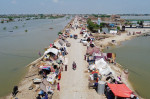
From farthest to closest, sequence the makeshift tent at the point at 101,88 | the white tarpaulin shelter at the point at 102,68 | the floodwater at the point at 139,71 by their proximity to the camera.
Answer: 1. the white tarpaulin shelter at the point at 102,68
2. the floodwater at the point at 139,71
3. the makeshift tent at the point at 101,88

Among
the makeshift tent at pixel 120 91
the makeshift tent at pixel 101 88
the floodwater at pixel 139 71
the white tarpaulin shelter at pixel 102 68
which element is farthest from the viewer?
the white tarpaulin shelter at pixel 102 68

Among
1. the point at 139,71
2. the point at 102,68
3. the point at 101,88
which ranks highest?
the point at 102,68

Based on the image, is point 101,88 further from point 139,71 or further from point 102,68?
point 139,71

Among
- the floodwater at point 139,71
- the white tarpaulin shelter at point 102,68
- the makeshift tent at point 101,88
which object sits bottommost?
the floodwater at point 139,71

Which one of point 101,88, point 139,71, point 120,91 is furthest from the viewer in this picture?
point 139,71

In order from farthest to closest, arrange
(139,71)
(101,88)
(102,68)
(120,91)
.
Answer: (139,71)
(102,68)
(101,88)
(120,91)

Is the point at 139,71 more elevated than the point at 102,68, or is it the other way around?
the point at 102,68

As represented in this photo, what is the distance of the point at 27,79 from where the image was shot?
14.2 meters

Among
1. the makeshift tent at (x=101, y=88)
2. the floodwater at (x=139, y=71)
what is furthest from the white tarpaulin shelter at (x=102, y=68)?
the floodwater at (x=139, y=71)

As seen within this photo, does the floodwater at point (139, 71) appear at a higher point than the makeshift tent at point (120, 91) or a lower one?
lower

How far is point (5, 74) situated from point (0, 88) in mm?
3377

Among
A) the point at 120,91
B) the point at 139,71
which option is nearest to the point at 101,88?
the point at 120,91

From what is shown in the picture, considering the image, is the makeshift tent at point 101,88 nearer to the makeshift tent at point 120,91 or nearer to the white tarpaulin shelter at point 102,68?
the makeshift tent at point 120,91

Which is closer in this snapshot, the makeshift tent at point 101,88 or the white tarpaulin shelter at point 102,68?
the makeshift tent at point 101,88
